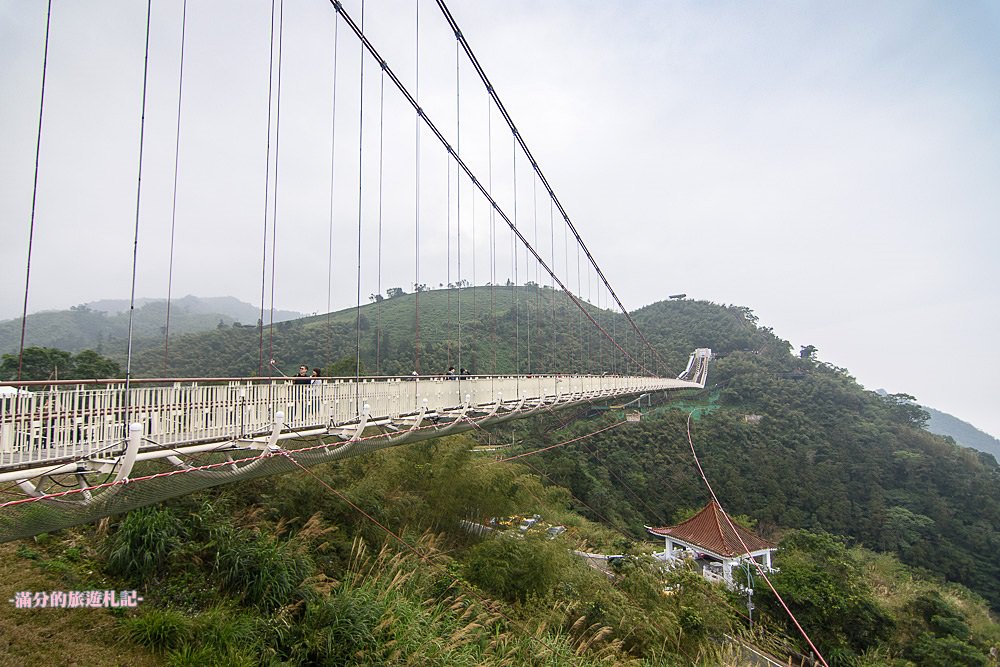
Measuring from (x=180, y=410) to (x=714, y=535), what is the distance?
12942mm

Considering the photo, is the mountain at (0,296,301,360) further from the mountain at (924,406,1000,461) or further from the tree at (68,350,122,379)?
the mountain at (924,406,1000,461)

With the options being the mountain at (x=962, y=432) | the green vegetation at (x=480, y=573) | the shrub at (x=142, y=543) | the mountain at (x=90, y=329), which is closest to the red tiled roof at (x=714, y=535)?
the green vegetation at (x=480, y=573)

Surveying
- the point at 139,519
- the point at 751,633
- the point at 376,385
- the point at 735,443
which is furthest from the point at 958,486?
the point at 139,519

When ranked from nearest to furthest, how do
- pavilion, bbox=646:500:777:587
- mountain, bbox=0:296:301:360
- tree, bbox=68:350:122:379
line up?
tree, bbox=68:350:122:379 → pavilion, bbox=646:500:777:587 → mountain, bbox=0:296:301:360

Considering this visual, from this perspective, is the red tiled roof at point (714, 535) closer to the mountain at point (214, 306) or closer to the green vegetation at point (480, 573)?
the green vegetation at point (480, 573)

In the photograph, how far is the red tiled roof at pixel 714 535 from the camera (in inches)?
478

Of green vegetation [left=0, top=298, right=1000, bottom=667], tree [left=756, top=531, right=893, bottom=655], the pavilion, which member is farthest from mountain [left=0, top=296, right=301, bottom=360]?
tree [left=756, top=531, right=893, bottom=655]

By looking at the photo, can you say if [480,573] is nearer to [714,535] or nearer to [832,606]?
[832,606]

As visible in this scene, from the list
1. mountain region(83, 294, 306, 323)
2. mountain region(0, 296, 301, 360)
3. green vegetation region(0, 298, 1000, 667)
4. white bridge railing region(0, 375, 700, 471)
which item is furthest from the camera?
mountain region(83, 294, 306, 323)

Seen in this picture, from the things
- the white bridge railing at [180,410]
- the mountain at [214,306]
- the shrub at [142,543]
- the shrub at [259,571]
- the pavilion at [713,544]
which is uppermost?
the mountain at [214,306]

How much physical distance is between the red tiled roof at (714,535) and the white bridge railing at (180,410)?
9.59 meters

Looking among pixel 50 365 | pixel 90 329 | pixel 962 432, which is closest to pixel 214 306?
pixel 90 329

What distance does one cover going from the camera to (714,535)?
12.6 meters

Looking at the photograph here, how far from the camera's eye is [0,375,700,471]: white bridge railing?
256 cm
